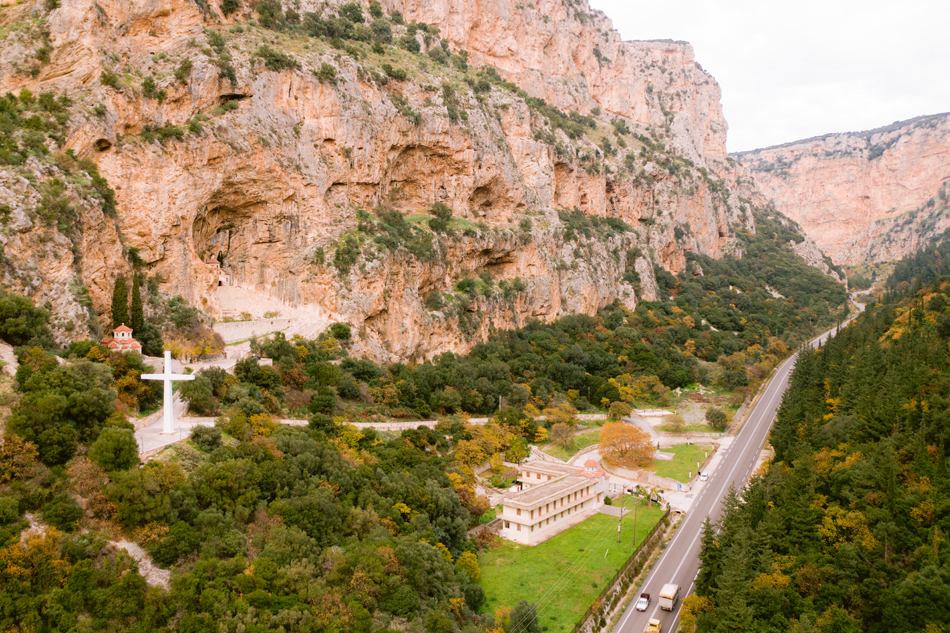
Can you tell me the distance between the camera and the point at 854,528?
23906 mm

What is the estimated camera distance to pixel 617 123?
11100 cm

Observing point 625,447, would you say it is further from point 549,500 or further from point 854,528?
point 854,528

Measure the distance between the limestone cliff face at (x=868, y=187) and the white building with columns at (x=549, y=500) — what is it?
146 meters

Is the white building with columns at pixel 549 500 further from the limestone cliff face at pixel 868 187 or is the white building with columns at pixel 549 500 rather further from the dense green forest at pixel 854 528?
the limestone cliff face at pixel 868 187

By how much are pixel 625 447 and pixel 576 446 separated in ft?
16.2

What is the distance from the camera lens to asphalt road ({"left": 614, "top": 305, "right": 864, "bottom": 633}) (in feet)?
89.4

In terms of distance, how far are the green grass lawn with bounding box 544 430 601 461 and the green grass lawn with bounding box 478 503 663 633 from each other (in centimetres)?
1041

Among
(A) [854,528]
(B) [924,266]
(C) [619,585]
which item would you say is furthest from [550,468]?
(B) [924,266]

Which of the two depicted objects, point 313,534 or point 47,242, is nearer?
point 313,534

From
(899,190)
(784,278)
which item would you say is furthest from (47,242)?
(899,190)

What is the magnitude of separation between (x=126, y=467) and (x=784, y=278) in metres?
110

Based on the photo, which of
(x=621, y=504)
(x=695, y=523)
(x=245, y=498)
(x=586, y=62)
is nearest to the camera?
(x=245, y=498)

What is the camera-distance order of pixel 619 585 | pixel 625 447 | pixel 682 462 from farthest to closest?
pixel 682 462 < pixel 625 447 < pixel 619 585

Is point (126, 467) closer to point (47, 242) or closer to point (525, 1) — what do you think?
point (47, 242)
